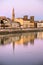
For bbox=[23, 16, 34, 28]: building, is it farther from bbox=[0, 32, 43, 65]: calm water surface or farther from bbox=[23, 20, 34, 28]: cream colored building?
bbox=[0, 32, 43, 65]: calm water surface

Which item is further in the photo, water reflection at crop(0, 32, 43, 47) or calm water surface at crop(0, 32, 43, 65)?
water reflection at crop(0, 32, 43, 47)

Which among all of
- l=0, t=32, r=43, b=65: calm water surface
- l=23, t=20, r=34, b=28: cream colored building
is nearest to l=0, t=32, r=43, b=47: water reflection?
l=0, t=32, r=43, b=65: calm water surface

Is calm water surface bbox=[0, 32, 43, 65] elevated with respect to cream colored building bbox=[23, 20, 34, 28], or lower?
elevated

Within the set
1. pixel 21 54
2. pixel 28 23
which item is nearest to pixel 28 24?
pixel 28 23

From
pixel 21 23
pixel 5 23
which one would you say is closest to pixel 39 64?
pixel 5 23

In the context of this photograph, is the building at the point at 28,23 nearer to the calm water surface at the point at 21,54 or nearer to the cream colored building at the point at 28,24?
the cream colored building at the point at 28,24

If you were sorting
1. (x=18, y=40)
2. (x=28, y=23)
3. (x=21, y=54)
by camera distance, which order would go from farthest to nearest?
(x=28, y=23), (x=18, y=40), (x=21, y=54)

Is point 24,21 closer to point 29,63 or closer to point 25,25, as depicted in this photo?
point 25,25

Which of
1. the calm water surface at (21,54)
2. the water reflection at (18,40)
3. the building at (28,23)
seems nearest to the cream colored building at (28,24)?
the building at (28,23)

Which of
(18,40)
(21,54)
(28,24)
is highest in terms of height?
(21,54)

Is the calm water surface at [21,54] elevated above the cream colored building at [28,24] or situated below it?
above

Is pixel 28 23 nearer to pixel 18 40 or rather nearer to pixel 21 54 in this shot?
pixel 18 40

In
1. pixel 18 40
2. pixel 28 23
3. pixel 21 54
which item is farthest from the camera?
pixel 28 23

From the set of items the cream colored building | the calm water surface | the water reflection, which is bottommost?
the cream colored building
